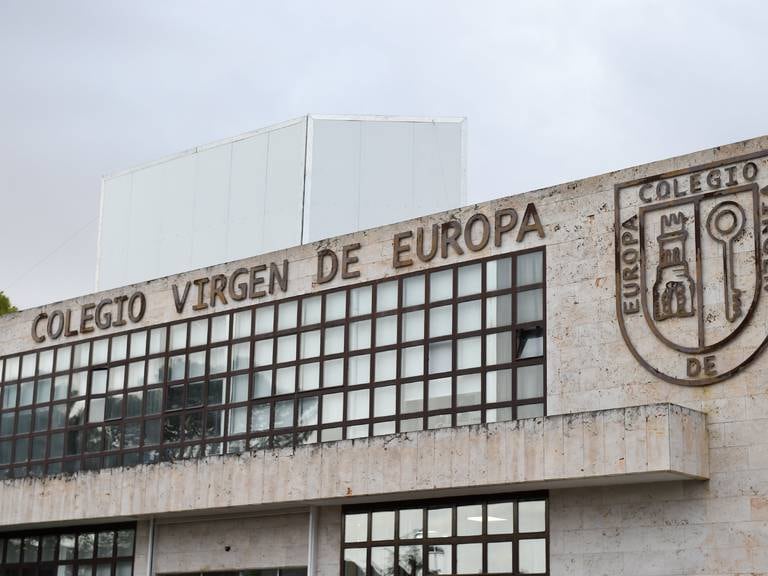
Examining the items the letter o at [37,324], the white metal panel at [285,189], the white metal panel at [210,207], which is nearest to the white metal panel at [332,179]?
the white metal panel at [285,189]

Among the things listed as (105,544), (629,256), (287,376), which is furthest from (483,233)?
(105,544)

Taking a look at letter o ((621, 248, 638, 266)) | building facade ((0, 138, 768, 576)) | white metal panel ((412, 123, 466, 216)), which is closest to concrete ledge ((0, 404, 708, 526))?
building facade ((0, 138, 768, 576))

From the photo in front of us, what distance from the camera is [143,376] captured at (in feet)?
98.8

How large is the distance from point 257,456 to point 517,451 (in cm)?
589

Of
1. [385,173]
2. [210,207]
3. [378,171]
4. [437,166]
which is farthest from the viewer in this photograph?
[210,207]

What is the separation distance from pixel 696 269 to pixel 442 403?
17.9ft

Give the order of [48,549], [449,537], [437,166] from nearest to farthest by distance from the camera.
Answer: [449,537], [48,549], [437,166]

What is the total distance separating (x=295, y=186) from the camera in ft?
Result: 134

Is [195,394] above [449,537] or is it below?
above

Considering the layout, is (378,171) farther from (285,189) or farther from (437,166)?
(285,189)

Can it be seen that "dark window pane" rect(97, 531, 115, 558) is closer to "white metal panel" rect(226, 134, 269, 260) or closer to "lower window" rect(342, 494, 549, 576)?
"lower window" rect(342, 494, 549, 576)

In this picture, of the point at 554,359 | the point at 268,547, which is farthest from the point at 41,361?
the point at 554,359

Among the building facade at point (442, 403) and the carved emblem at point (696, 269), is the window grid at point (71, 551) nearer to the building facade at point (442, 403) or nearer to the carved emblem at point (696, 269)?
the building facade at point (442, 403)

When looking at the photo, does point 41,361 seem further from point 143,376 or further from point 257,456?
point 257,456
